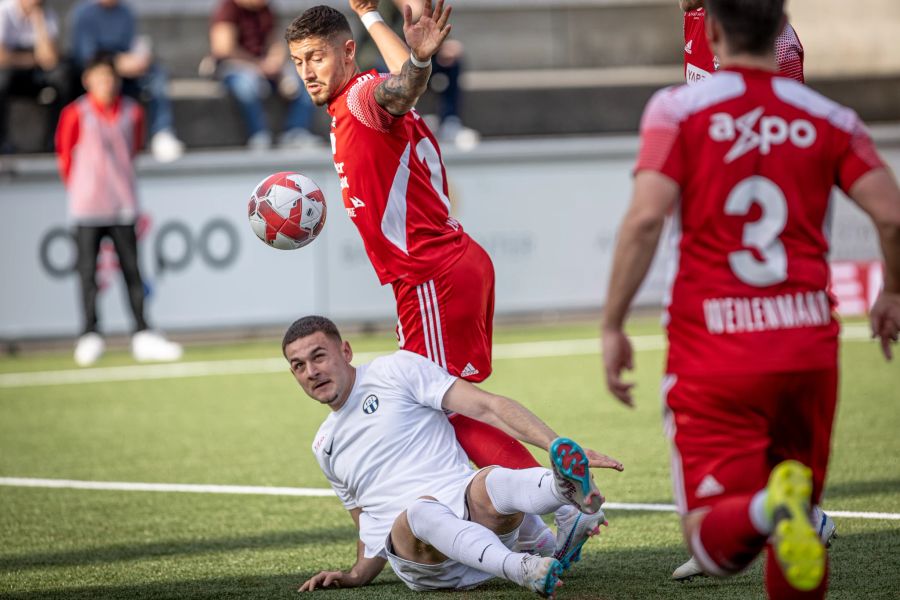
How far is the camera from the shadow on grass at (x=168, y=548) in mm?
5941

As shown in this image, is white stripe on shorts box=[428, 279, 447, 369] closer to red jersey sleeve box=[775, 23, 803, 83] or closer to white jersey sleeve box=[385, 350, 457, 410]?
white jersey sleeve box=[385, 350, 457, 410]

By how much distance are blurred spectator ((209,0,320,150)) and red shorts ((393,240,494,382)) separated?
415 inches

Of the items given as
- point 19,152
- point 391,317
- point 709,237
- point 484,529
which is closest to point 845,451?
point 484,529

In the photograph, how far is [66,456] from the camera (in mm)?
8773

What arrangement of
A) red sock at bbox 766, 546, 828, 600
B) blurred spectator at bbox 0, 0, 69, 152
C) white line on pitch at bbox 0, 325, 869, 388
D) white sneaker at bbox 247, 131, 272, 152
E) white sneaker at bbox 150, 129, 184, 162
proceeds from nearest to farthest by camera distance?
red sock at bbox 766, 546, 828, 600 < white line on pitch at bbox 0, 325, 869, 388 < white sneaker at bbox 150, 129, 184, 162 < blurred spectator at bbox 0, 0, 69, 152 < white sneaker at bbox 247, 131, 272, 152

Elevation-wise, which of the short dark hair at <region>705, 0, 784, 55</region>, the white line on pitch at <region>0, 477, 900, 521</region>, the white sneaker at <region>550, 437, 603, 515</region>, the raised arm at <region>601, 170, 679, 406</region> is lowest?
the white line on pitch at <region>0, 477, 900, 521</region>

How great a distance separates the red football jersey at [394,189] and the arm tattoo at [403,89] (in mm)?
139

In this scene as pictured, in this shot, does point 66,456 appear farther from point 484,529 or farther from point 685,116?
point 685,116

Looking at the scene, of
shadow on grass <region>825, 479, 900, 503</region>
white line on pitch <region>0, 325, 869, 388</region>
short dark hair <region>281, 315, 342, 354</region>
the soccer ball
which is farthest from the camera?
white line on pitch <region>0, 325, 869, 388</region>

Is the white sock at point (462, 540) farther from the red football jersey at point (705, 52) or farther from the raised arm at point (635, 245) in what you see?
the red football jersey at point (705, 52)

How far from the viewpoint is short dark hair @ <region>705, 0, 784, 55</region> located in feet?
12.2

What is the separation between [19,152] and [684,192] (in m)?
13.7

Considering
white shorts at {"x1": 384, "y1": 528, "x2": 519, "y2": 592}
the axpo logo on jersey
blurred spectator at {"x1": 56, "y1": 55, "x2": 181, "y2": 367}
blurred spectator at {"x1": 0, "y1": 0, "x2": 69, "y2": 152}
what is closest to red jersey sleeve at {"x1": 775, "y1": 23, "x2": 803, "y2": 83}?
the axpo logo on jersey

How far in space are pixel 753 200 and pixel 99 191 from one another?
407 inches
